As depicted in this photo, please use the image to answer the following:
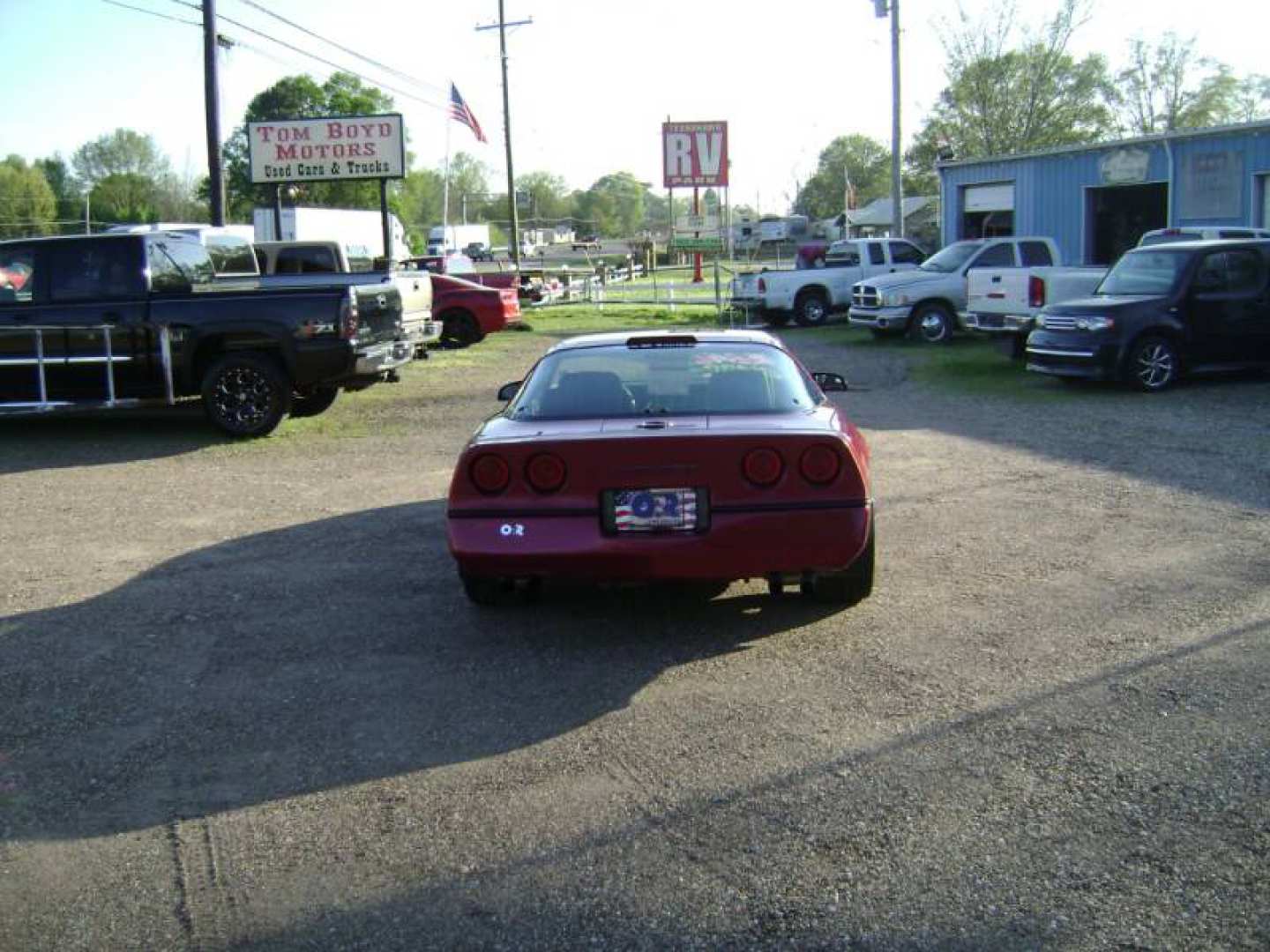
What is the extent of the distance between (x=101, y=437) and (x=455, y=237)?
61.9m

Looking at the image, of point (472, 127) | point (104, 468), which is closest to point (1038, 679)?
point (104, 468)

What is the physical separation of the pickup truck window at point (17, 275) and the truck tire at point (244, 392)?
73.3 inches

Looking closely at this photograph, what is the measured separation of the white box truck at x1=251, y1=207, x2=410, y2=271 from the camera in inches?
1634

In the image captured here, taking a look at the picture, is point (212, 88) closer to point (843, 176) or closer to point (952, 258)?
point (952, 258)

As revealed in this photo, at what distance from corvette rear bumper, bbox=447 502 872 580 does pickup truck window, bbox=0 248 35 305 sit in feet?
28.7

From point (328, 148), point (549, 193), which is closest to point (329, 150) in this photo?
point (328, 148)

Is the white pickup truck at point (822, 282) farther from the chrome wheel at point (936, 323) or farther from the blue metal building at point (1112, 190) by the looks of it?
the chrome wheel at point (936, 323)

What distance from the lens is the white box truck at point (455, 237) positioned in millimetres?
67688

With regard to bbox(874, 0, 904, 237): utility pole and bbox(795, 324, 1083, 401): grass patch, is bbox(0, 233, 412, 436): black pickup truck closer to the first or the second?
bbox(795, 324, 1083, 401): grass patch

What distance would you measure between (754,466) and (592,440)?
2.33 ft

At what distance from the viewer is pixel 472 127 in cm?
3675

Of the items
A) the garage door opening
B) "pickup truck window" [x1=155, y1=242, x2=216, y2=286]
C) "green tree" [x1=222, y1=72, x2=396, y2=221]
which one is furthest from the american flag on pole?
"green tree" [x1=222, y1=72, x2=396, y2=221]

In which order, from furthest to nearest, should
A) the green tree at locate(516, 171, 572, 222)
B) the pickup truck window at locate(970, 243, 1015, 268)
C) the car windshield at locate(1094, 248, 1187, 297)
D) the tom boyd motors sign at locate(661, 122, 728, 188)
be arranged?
1. the green tree at locate(516, 171, 572, 222)
2. the tom boyd motors sign at locate(661, 122, 728, 188)
3. the pickup truck window at locate(970, 243, 1015, 268)
4. the car windshield at locate(1094, 248, 1187, 297)

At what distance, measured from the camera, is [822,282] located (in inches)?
1097
